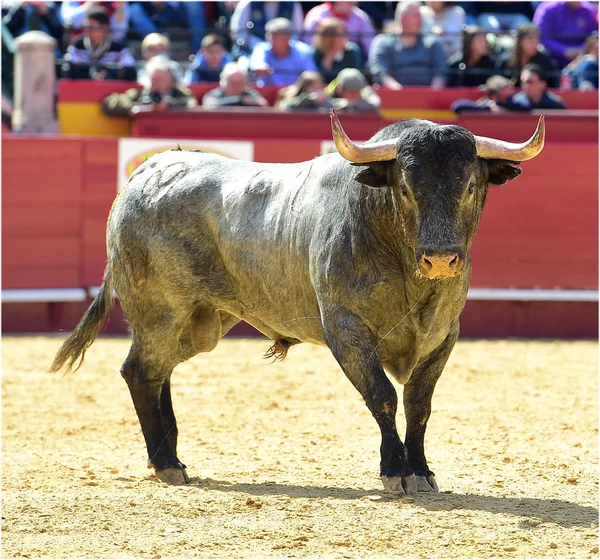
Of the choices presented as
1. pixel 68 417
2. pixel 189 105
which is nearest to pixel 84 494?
pixel 68 417

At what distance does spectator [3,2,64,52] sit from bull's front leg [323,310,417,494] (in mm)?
7919

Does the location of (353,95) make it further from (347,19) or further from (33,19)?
(33,19)

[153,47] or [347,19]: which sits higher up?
[347,19]

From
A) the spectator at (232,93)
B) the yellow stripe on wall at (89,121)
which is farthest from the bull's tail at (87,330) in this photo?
the yellow stripe on wall at (89,121)

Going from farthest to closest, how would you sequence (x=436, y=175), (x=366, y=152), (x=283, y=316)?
(x=283, y=316)
(x=366, y=152)
(x=436, y=175)

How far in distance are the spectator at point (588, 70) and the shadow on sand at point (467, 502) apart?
25.5 feet

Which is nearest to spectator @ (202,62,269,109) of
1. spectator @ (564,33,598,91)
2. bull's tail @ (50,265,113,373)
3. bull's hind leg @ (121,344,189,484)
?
spectator @ (564,33,598,91)

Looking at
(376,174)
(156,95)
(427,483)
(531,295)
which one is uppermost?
(376,174)

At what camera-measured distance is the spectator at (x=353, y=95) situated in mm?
11234

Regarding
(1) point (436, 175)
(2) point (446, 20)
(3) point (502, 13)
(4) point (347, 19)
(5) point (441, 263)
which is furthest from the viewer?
(3) point (502, 13)

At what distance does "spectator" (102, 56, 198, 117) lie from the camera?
11141mm

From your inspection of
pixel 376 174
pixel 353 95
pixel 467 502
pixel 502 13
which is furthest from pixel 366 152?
pixel 502 13

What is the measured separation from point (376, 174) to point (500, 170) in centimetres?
53

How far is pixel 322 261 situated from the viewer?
5.30 metres
